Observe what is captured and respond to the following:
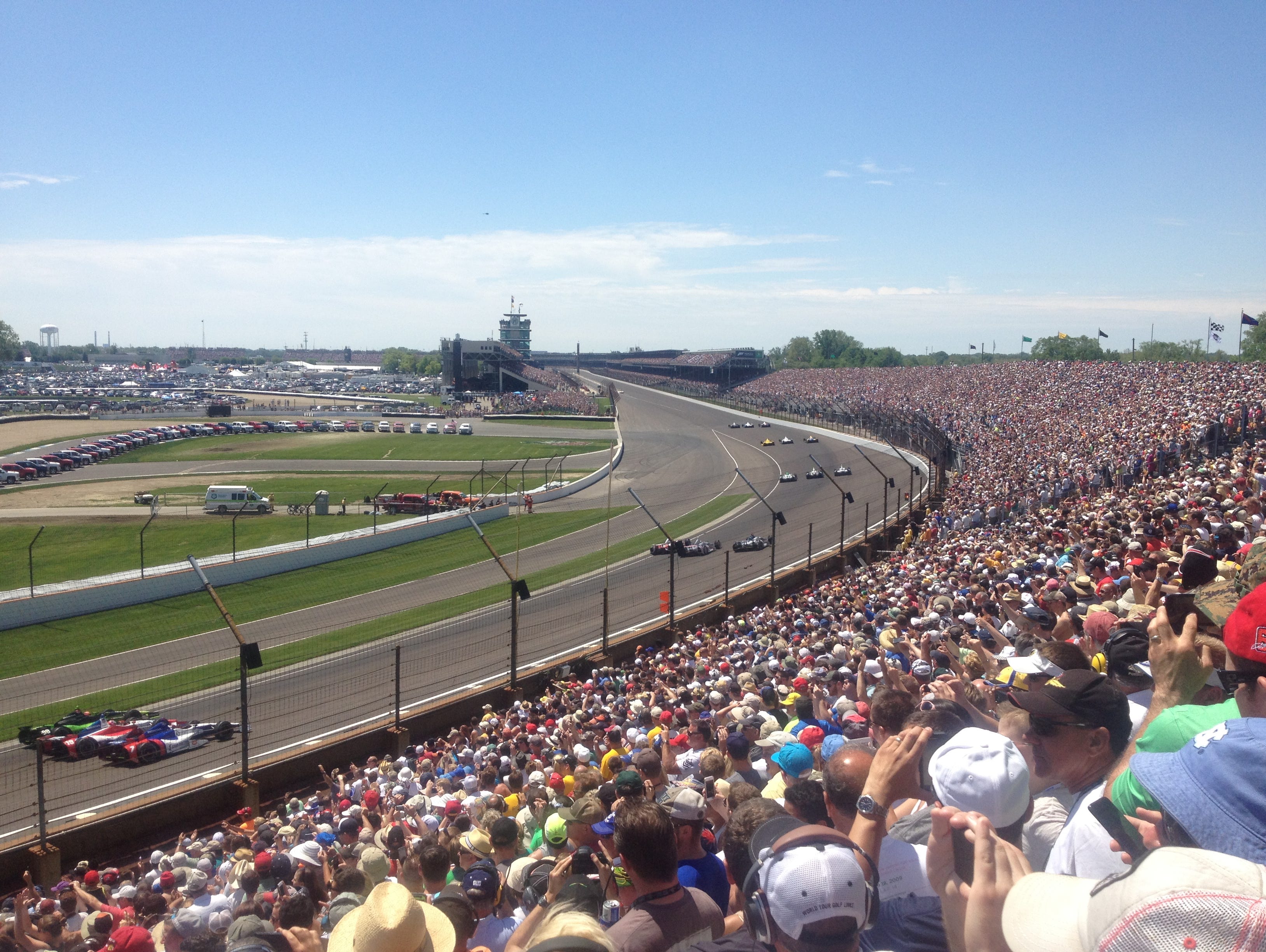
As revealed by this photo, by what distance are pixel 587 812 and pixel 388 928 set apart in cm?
264

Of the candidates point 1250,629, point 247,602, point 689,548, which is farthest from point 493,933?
point 689,548

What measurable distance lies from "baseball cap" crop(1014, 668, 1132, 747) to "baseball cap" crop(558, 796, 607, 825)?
2906 millimetres

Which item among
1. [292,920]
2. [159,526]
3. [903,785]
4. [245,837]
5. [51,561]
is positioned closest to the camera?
[903,785]

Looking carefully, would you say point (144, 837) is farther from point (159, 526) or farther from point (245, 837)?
point (159, 526)

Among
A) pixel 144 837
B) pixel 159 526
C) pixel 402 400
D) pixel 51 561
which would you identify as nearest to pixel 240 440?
pixel 159 526

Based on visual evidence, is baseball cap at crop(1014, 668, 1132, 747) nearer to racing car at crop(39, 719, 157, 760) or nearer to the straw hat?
the straw hat

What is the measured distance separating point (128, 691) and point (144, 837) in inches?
291

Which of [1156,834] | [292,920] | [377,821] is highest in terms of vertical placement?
[1156,834]

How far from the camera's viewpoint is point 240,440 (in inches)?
3009

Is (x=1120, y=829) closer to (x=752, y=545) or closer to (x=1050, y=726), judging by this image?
(x=1050, y=726)

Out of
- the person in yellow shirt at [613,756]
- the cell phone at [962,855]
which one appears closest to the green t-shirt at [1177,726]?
the cell phone at [962,855]

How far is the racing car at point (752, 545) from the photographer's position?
3334 centimetres

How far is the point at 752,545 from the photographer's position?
3347 centimetres

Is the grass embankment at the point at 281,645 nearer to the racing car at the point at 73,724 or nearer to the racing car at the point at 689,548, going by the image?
the racing car at the point at 689,548
